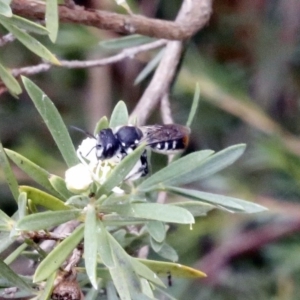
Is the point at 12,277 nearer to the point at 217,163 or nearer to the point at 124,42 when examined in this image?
the point at 217,163

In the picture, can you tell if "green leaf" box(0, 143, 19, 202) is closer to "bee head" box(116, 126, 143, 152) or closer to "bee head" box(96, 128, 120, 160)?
"bee head" box(96, 128, 120, 160)

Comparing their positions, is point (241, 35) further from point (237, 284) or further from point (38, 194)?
point (38, 194)

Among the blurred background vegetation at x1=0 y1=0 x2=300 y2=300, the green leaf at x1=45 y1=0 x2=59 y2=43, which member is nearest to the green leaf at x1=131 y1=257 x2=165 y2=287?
the green leaf at x1=45 y1=0 x2=59 y2=43

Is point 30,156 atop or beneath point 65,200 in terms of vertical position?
beneath

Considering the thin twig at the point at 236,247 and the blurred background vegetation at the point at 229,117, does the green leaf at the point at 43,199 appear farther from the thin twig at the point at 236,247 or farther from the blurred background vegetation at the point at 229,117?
the thin twig at the point at 236,247

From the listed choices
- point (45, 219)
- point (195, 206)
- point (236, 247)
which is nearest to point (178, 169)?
point (195, 206)

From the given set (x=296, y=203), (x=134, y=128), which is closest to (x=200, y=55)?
(x=296, y=203)

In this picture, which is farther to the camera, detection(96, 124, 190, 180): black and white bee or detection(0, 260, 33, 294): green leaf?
detection(96, 124, 190, 180): black and white bee
